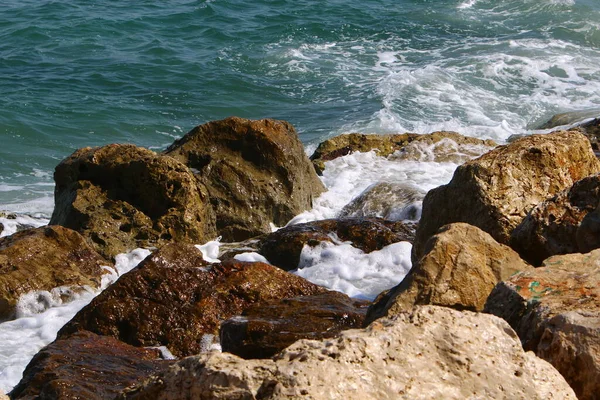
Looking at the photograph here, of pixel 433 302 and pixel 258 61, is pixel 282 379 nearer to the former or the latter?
pixel 433 302

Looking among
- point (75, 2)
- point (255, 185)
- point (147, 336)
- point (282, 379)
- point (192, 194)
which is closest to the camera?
point (282, 379)

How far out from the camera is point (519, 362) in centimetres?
290

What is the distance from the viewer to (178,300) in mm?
5969

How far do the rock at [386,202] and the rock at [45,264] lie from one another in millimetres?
3132

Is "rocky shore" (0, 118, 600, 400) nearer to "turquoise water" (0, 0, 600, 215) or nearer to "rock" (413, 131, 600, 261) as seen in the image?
"rock" (413, 131, 600, 261)

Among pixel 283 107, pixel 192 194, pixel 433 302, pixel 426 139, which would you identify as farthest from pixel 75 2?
pixel 433 302

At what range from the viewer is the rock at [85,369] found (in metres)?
4.37

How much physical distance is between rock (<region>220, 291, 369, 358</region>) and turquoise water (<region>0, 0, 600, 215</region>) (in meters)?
7.23

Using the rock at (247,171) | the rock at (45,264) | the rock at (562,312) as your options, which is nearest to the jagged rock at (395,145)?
the rock at (247,171)

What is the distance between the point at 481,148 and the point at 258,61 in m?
8.67

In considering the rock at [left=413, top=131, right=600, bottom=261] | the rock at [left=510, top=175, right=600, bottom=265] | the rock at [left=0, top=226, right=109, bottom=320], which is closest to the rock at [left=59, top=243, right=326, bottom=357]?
the rock at [left=413, top=131, right=600, bottom=261]

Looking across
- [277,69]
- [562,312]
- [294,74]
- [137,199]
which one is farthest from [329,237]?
[277,69]

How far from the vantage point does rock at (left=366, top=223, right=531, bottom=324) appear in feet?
14.2

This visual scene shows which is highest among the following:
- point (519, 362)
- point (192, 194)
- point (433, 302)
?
point (519, 362)
